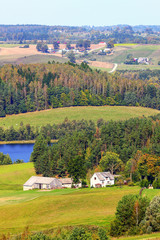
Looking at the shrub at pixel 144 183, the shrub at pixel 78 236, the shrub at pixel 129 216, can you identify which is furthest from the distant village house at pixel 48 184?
the shrub at pixel 78 236

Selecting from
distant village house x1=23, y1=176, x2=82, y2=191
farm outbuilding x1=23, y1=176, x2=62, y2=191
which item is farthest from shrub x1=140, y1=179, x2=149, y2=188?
farm outbuilding x1=23, y1=176, x2=62, y2=191

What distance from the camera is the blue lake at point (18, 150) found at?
13800cm

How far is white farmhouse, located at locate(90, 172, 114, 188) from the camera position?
9450 cm

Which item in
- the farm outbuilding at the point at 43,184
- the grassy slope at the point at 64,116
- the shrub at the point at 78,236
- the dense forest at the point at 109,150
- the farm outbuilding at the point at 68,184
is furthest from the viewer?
the grassy slope at the point at 64,116

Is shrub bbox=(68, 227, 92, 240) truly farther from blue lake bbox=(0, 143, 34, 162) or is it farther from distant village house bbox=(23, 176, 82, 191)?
blue lake bbox=(0, 143, 34, 162)

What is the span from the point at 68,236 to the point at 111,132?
75.9m

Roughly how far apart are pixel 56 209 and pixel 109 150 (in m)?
48.2

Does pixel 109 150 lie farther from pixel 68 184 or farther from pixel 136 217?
pixel 136 217

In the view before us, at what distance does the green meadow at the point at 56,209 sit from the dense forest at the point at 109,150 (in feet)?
50.7

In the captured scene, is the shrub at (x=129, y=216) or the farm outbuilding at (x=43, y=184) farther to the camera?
the farm outbuilding at (x=43, y=184)

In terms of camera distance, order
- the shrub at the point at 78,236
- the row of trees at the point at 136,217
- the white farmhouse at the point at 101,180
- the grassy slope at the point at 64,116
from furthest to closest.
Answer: the grassy slope at the point at 64,116, the white farmhouse at the point at 101,180, the row of trees at the point at 136,217, the shrub at the point at 78,236

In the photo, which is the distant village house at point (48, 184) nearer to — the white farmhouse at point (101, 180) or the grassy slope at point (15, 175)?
the white farmhouse at point (101, 180)

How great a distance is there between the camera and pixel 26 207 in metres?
69.3

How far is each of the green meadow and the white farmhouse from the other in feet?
35.2
